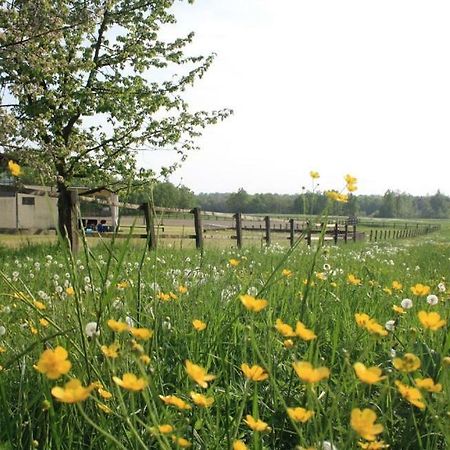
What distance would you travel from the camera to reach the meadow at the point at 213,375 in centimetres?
105

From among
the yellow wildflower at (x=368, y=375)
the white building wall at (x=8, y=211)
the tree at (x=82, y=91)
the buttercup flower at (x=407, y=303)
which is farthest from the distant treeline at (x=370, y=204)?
the yellow wildflower at (x=368, y=375)

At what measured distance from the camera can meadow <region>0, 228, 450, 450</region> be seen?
105 centimetres

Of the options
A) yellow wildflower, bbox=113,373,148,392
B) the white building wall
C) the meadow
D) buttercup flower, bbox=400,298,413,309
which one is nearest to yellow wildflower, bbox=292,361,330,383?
the meadow

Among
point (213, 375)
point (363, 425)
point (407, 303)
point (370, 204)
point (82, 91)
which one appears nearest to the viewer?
point (363, 425)

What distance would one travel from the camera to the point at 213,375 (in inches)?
55.1

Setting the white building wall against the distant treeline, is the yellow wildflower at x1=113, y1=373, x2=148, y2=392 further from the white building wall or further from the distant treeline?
the distant treeline

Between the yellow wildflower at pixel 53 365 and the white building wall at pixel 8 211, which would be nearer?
the yellow wildflower at pixel 53 365

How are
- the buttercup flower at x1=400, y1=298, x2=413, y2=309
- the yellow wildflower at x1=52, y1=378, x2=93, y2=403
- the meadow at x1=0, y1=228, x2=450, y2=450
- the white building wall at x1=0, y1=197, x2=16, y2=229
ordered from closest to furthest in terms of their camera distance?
the yellow wildflower at x1=52, y1=378, x2=93, y2=403 → the meadow at x1=0, y1=228, x2=450, y2=450 → the buttercup flower at x1=400, y1=298, x2=413, y2=309 → the white building wall at x1=0, y1=197, x2=16, y2=229

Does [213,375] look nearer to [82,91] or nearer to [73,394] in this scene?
[73,394]

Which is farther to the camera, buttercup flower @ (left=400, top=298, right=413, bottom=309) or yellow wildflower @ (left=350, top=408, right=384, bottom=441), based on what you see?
buttercup flower @ (left=400, top=298, right=413, bottom=309)

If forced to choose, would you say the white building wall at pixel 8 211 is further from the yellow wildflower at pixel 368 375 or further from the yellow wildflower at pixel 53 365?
the yellow wildflower at pixel 368 375

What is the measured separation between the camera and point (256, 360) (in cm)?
198

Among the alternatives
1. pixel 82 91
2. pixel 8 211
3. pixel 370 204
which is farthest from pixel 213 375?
pixel 370 204

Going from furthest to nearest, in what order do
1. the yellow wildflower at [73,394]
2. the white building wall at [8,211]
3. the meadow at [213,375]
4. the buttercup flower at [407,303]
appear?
the white building wall at [8,211]
the buttercup flower at [407,303]
the meadow at [213,375]
the yellow wildflower at [73,394]
